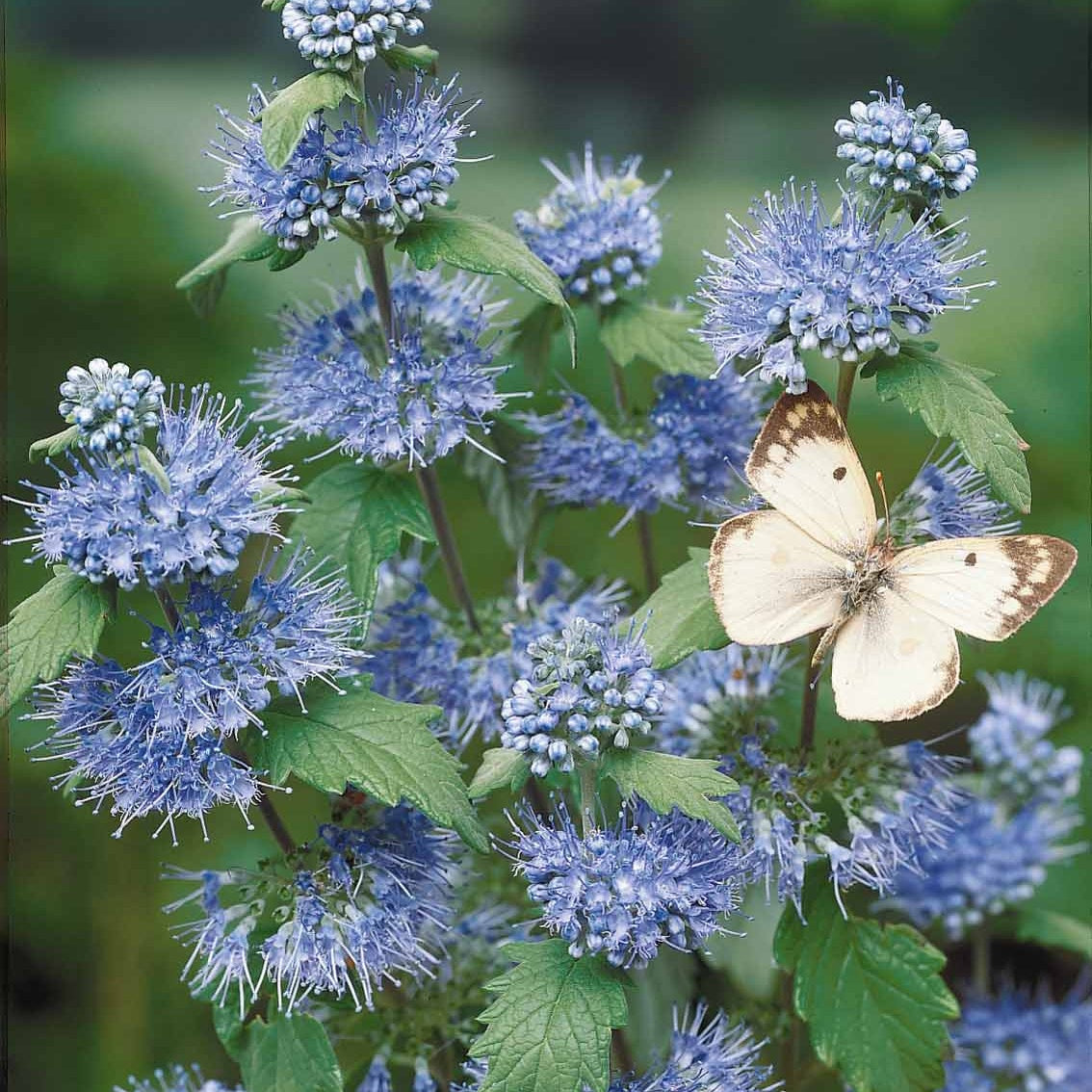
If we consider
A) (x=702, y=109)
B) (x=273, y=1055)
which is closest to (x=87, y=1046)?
(x=273, y=1055)

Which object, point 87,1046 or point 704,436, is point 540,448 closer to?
point 704,436

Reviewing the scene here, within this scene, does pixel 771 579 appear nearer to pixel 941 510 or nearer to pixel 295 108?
pixel 941 510

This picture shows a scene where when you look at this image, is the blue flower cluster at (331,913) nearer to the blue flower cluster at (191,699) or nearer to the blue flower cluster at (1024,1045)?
the blue flower cluster at (191,699)

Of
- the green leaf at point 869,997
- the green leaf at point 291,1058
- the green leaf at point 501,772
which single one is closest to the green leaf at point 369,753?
the green leaf at point 501,772

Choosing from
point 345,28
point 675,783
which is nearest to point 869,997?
point 675,783

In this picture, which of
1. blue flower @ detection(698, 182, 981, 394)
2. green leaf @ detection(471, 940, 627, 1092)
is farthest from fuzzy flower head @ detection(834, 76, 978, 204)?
green leaf @ detection(471, 940, 627, 1092)

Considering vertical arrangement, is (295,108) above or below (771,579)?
above
